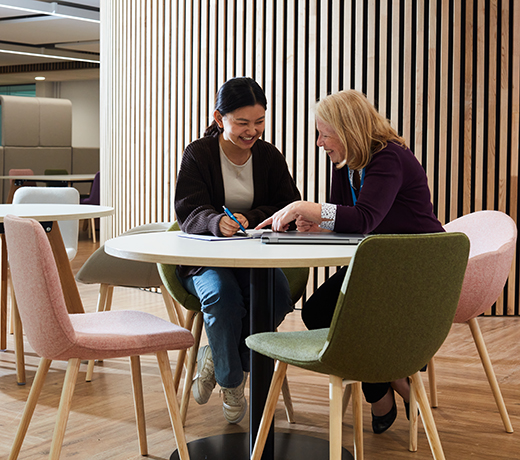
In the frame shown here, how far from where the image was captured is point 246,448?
253 cm

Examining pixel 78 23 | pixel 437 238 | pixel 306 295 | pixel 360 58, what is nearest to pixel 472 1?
pixel 360 58

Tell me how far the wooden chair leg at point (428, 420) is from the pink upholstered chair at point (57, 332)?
726 millimetres

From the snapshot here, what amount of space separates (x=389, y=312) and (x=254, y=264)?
0.38 m

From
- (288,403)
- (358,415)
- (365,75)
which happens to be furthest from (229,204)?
(365,75)

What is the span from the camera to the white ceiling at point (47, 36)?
9.97m

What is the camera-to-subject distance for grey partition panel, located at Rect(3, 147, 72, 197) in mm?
13625

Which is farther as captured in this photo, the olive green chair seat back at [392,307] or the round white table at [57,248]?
the round white table at [57,248]

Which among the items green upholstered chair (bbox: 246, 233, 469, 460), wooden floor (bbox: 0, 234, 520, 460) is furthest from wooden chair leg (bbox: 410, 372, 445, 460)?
wooden floor (bbox: 0, 234, 520, 460)

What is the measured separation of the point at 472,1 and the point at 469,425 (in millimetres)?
3237

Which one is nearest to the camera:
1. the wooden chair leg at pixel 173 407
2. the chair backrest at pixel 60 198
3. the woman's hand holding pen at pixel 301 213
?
the wooden chair leg at pixel 173 407

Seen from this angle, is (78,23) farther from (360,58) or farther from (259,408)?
(259,408)

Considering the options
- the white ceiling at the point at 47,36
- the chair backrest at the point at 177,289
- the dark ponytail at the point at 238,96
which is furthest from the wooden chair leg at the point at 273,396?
the white ceiling at the point at 47,36

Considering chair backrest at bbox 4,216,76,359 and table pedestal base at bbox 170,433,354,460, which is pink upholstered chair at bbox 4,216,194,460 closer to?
chair backrest at bbox 4,216,76,359

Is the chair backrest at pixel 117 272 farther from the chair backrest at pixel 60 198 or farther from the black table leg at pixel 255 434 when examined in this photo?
the chair backrest at pixel 60 198
